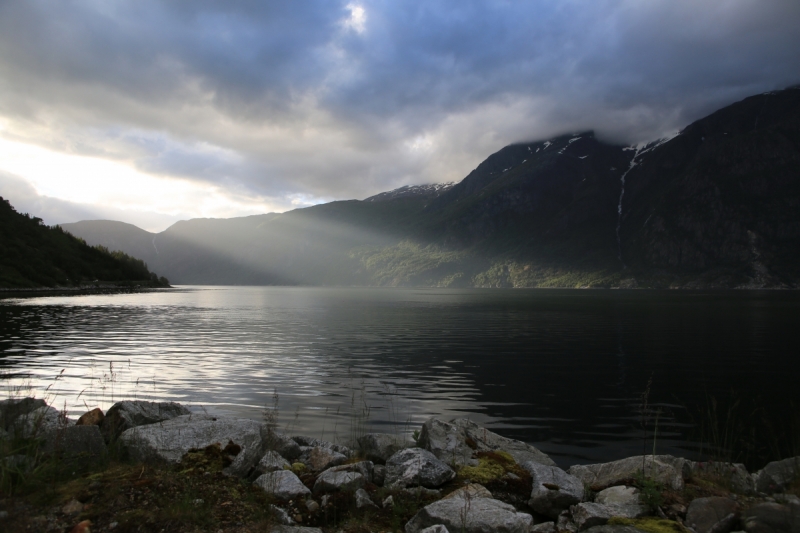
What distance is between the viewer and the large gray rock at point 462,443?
14.7 m

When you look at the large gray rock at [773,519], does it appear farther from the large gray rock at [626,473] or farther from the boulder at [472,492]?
the boulder at [472,492]

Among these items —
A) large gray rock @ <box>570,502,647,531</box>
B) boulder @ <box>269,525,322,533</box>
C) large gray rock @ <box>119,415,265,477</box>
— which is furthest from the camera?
large gray rock @ <box>119,415,265,477</box>

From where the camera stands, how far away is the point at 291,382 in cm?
3331

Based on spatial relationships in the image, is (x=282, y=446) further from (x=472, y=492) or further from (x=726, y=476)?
(x=726, y=476)

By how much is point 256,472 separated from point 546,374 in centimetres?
2951

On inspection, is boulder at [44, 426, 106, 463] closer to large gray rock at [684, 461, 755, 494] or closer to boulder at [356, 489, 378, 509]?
boulder at [356, 489, 378, 509]

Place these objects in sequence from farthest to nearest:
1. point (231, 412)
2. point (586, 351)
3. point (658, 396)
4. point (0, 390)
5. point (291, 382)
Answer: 1. point (586, 351)
2. point (291, 382)
3. point (658, 396)
4. point (0, 390)
5. point (231, 412)

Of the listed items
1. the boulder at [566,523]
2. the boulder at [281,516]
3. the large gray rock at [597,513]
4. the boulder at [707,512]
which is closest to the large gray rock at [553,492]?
the boulder at [566,523]

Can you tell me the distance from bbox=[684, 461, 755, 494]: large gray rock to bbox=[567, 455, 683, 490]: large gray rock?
1226mm

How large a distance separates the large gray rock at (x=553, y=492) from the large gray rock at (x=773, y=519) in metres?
3.49

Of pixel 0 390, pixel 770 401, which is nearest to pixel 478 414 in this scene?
pixel 770 401

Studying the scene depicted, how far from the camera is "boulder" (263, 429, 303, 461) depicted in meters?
13.9

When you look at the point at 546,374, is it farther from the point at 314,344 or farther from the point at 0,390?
the point at 0,390

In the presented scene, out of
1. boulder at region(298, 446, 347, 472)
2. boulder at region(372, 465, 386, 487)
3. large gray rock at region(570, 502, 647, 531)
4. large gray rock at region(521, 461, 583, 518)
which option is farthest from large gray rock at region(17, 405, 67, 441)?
large gray rock at region(570, 502, 647, 531)
